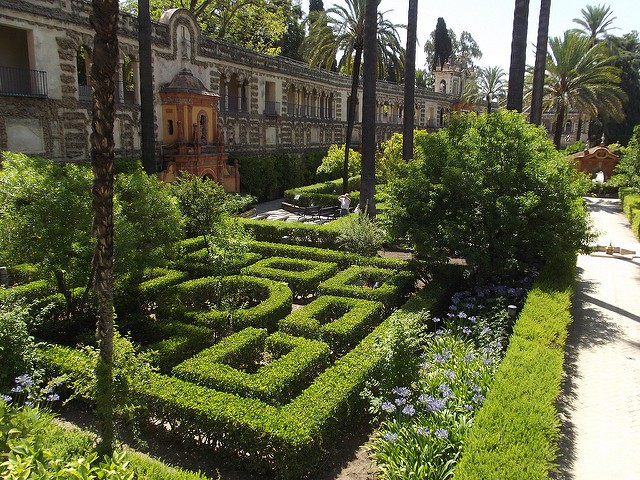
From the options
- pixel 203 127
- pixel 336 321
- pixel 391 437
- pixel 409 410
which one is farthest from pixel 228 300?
pixel 203 127

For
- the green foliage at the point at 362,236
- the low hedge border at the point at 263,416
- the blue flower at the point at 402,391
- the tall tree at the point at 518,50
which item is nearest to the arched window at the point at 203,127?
the green foliage at the point at 362,236

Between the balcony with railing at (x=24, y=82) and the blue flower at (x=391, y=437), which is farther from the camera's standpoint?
the balcony with railing at (x=24, y=82)

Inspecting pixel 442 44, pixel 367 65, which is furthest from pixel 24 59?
pixel 442 44

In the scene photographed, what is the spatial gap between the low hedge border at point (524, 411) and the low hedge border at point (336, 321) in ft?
10.0

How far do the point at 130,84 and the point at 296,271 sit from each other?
82.5 ft

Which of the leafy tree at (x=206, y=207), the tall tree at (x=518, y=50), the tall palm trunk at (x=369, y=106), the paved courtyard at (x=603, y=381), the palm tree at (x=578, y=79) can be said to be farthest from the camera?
the palm tree at (x=578, y=79)

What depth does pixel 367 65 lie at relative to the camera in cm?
1725

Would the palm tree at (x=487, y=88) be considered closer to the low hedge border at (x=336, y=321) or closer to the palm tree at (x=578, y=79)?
the palm tree at (x=578, y=79)

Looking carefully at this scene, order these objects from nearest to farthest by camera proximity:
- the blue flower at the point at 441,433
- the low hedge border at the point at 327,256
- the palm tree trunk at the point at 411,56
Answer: the blue flower at the point at 441,433 → the low hedge border at the point at 327,256 → the palm tree trunk at the point at 411,56

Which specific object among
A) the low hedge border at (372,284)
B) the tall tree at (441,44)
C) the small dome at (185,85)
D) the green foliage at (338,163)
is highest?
the tall tree at (441,44)

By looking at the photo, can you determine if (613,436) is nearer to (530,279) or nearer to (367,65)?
(530,279)

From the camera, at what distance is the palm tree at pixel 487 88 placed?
2366 inches

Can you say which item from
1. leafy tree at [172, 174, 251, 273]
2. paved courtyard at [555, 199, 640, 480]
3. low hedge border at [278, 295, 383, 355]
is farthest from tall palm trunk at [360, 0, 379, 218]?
paved courtyard at [555, 199, 640, 480]

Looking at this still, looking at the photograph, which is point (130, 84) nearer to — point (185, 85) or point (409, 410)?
point (185, 85)
